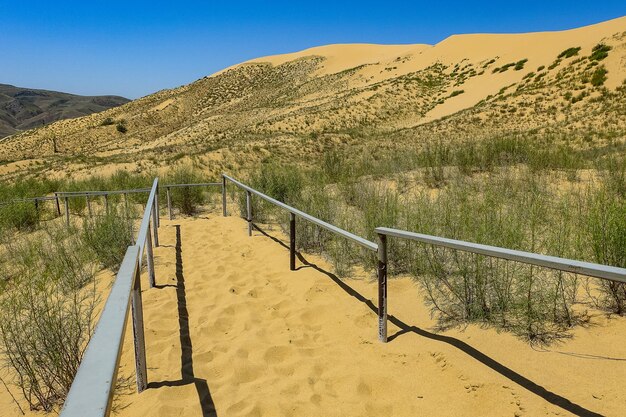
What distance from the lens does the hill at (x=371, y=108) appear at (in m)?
20.8

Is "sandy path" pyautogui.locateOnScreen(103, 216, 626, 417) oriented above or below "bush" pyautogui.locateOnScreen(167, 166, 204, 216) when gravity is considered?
below

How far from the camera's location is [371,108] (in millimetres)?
34250

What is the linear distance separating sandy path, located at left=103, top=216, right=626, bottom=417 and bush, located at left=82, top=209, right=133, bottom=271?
2009 mm

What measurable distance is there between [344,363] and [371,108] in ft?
108

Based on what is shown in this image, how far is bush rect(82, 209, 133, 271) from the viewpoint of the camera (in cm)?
643

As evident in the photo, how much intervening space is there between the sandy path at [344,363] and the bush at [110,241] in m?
2.01

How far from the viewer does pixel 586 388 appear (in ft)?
8.23

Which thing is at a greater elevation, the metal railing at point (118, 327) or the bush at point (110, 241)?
the metal railing at point (118, 327)

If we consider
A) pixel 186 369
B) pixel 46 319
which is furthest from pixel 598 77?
pixel 46 319

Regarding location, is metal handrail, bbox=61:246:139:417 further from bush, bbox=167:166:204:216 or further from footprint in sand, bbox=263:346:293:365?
bush, bbox=167:166:204:216

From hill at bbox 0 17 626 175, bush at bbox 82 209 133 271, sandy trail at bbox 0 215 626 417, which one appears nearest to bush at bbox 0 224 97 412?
bush at bbox 82 209 133 271

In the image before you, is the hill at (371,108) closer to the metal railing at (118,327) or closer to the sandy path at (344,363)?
the sandy path at (344,363)

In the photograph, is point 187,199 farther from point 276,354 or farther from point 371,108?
point 371,108

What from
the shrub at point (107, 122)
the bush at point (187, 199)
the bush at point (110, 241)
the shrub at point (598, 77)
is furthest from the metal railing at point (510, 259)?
the shrub at point (107, 122)
